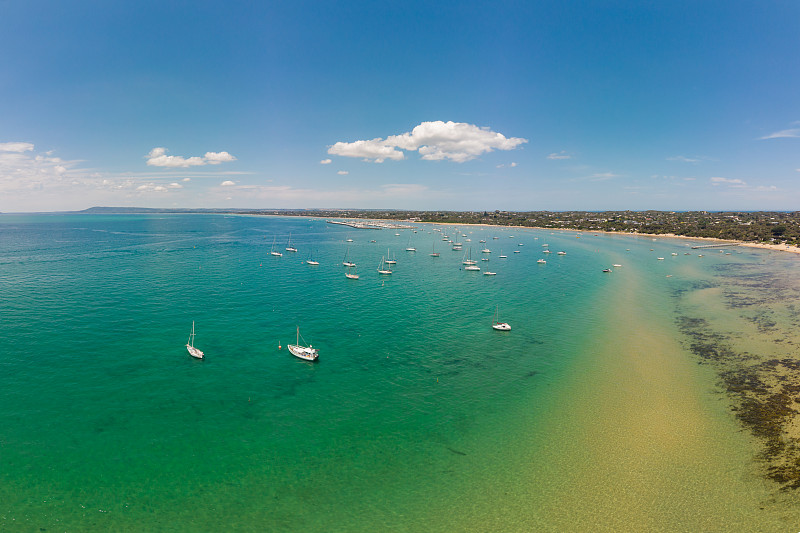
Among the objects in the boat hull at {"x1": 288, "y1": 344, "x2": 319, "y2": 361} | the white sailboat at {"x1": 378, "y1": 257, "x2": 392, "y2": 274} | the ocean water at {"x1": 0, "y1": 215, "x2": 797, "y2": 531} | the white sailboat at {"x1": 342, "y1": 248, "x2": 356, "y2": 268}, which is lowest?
the ocean water at {"x1": 0, "y1": 215, "x2": 797, "y2": 531}

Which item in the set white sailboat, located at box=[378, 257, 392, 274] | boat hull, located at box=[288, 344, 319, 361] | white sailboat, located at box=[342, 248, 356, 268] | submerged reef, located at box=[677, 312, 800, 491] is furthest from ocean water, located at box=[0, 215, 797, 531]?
white sailboat, located at box=[342, 248, 356, 268]

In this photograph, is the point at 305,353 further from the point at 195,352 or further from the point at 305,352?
the point at 195,352

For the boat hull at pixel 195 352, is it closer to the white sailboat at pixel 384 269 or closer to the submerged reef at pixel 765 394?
the submerged reef at pixel 765 394

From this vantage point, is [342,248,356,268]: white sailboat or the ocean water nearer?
the ocean water

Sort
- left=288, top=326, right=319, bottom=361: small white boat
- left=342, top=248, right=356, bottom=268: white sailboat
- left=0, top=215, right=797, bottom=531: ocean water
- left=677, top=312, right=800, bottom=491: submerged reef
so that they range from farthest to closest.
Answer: left=342, top=248, right=356, bottom=268: white sailboat, left=288, top=326, right=319, bottom=361: small white boat, left=677, top=312, right=800, bottom=491: submerged reef, left=0, top=215, right=797, bottom=531: ocean water

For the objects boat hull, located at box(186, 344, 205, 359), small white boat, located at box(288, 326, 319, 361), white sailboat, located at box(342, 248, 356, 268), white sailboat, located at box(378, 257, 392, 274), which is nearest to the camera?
boat hull, located at box(186, 344, 205, 359)

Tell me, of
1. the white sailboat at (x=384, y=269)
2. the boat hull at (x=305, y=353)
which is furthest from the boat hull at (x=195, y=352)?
the white sailboat at (x=384, y=269)

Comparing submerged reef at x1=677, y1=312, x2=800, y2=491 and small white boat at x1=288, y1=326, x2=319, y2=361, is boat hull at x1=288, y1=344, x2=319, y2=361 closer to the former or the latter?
small white boat at x1=288, y1=326, x2=319, y2=361

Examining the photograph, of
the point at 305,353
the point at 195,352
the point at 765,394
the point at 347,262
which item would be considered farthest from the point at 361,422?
the point at 347,262

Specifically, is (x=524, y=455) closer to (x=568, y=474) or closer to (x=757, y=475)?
(x=568, y=474)
